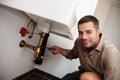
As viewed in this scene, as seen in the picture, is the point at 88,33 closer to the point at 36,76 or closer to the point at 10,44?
the point at 10,44

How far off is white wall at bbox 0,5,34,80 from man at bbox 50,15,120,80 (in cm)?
35

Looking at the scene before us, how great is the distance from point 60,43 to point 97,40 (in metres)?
0.42

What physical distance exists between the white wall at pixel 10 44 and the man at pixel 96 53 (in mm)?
353

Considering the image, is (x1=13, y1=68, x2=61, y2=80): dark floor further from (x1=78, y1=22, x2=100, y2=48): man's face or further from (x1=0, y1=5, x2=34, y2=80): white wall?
(x1=78, y1=22, x2=100, y2=48): man's face

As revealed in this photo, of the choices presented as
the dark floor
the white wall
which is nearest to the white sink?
→ the white wall

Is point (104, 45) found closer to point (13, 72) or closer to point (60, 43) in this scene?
point (60, 43)

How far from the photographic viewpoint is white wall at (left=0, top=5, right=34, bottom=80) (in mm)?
900

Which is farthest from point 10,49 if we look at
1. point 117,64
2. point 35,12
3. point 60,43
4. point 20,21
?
point 117,64

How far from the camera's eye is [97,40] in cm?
101

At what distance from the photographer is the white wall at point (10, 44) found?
0.90 metres

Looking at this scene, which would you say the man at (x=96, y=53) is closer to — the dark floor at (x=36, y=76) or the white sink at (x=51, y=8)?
the white sink at (x=51, y=8)

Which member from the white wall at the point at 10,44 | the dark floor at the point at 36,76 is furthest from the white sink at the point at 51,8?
the dark floor at the point at 36,76

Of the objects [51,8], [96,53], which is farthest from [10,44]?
[96,53]

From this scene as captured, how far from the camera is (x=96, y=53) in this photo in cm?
100
